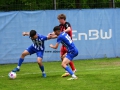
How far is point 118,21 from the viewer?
20.0 metres

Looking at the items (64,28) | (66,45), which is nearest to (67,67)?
(66,45)

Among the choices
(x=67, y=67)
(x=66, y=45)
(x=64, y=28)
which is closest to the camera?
(x=67, y=67)

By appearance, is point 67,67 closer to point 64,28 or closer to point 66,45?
point 66,45

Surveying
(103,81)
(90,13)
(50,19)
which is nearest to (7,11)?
(50,19)

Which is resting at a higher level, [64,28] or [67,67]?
[64,28]

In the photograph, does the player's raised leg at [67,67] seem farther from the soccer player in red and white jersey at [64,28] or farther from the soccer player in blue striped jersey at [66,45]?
the soccer player in red and white jersey at [64,28]

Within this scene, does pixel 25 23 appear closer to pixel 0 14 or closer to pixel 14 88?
pixel 0 14

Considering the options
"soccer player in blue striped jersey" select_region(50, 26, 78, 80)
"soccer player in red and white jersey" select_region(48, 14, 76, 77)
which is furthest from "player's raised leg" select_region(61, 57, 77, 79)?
"soccer player in red and white jersey" select_region(48, 14, 76, 77)

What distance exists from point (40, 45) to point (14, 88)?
260 centimetres

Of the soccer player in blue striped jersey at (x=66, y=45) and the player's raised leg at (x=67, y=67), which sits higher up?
the soccer player in blue striped jersey at (x=66, y=45)

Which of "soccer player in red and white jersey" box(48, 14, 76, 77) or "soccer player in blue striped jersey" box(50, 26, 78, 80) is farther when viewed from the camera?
"soccer player in red and white jersey" box(48, 14, 76, 77)

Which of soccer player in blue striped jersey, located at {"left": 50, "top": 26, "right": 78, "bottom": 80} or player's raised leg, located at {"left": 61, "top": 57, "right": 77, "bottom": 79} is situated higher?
soccer player in blue striped jersey, located at {"left": 50, "top": 26, "right": 78, "bottom": 80}

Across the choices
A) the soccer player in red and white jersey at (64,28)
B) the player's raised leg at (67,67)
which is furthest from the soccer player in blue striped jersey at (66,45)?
the soccer player in red and white jersey at (64,28)

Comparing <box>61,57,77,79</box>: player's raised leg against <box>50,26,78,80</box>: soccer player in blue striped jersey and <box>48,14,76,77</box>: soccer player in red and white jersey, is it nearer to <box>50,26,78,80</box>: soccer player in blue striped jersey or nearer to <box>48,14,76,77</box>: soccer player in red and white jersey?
<box>50,26,78,80</box>: soccer player in blue striped jersey
